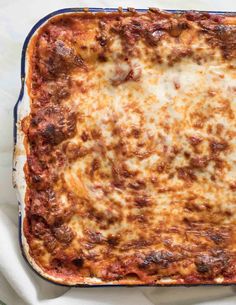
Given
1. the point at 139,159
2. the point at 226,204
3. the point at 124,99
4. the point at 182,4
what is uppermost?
the point at 182,4

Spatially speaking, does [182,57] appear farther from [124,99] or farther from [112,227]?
[112,227]

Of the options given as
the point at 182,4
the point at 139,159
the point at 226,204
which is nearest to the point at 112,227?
the point at 139,159

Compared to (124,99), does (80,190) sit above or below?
below

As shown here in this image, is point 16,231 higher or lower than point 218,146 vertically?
lower

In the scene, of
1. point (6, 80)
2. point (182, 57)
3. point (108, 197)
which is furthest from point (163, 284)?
point (6, 80)

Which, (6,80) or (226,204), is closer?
(226,204)

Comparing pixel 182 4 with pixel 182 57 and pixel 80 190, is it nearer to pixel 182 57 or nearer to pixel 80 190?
pixel 182 57

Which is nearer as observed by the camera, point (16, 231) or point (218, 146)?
point (218, 146)
